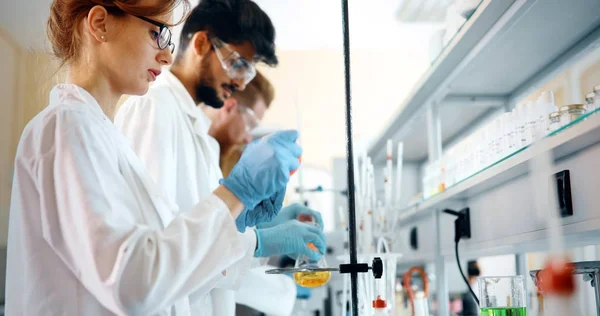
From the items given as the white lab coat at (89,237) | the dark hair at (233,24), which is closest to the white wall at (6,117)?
the dark hair at (233,24)

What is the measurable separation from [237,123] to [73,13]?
121 inches

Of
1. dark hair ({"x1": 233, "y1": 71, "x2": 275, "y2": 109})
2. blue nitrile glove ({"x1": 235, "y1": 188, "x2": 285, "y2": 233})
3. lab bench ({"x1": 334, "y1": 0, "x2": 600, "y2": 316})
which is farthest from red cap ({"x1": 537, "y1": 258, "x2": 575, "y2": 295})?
dark hair ({"x1": 233, "y1": 71, "x2": 275, "y2": 109})

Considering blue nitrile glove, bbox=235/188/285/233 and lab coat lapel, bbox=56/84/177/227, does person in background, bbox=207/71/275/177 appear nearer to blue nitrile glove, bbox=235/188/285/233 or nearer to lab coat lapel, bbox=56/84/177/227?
blue nitrile glove, bbox=235/188/285/233

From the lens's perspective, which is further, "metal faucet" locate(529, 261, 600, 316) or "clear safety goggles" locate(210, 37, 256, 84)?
"clear safety goggles" locate(210, 37, 256, 84)

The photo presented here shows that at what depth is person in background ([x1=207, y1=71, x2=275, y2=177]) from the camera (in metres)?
4.32

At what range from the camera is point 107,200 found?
3.38ft

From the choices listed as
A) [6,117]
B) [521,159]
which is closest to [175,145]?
[521,159]

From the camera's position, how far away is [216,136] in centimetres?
436

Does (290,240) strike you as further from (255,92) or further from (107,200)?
(255,92)

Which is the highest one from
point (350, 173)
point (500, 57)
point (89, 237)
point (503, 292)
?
point (500, 57)

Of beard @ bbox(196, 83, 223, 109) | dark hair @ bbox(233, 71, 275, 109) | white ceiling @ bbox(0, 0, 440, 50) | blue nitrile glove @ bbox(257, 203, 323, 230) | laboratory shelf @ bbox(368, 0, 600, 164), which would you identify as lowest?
blue nitrile glove @ bbox(257, 203, 323, 230)

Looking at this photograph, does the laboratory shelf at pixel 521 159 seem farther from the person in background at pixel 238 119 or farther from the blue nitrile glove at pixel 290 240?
the person in background at pixel 238 119

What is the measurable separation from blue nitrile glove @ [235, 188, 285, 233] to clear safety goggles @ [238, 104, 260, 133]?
2810 millimetres

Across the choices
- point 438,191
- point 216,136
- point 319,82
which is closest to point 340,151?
point 319,82
